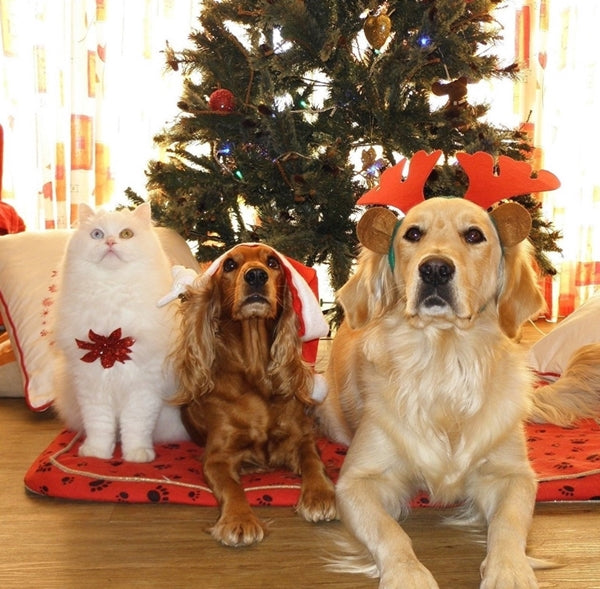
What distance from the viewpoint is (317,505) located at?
2.12 metres

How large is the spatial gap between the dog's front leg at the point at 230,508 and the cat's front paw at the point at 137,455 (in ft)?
0.84

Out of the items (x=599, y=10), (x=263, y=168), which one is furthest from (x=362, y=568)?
(x=599, y=10)

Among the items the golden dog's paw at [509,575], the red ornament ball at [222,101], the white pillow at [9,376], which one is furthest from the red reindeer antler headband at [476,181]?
the white pillow at [9,376]

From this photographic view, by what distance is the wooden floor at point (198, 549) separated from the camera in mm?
1771

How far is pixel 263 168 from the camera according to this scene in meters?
3.54

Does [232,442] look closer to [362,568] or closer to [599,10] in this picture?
[362,568]

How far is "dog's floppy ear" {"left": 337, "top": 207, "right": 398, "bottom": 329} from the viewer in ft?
7.26

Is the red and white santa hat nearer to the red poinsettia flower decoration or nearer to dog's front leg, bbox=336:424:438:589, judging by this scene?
the red poinsettia flower decoration

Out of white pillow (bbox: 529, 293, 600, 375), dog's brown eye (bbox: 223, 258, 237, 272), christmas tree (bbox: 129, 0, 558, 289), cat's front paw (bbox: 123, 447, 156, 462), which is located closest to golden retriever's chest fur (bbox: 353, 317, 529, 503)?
dog's brown eye (bbox: 223, 258, 237, 272)

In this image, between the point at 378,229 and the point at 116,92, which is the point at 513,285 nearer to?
the point at 378,229

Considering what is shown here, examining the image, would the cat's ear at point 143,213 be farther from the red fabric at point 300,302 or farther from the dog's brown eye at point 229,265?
the red fabric at point 300,302

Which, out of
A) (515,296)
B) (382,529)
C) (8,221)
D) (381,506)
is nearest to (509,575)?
(382,529)

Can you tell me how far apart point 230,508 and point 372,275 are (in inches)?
31.5

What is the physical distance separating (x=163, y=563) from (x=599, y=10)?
529 centimetres
